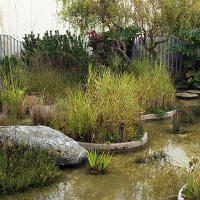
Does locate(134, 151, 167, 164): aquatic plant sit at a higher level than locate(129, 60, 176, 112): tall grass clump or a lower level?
lower

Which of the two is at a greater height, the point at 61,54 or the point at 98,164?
the point at 61,54

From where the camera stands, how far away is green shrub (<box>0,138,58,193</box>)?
13.0 ft

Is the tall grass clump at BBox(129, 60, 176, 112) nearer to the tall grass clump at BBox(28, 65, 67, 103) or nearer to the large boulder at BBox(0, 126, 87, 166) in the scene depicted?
the tall grass clump at BBox(28, 65, 67, 103)

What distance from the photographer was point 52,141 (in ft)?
16.1

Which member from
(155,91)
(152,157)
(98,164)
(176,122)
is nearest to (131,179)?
(98,164)

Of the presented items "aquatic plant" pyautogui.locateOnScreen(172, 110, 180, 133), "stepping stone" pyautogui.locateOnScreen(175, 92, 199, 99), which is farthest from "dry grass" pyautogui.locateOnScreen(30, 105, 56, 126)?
"stepping stone" pyautogui.locateOnScreen(175, 92, 199, 99)

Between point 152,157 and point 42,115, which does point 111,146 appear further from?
point 42,115

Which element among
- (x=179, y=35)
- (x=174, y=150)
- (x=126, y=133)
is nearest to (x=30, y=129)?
(x=126, y=133)

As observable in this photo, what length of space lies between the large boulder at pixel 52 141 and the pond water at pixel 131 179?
16 centimetres

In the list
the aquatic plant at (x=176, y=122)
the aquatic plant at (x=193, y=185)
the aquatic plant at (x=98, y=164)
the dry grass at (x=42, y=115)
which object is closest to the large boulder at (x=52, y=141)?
the aquatic plant at (x=98, y=164)

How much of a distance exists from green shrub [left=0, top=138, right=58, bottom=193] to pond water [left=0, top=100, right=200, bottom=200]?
0.37ft

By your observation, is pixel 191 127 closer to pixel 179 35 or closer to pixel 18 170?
pixel 18 170

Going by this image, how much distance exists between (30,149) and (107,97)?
1.66 m

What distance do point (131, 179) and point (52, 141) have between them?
129 cm
